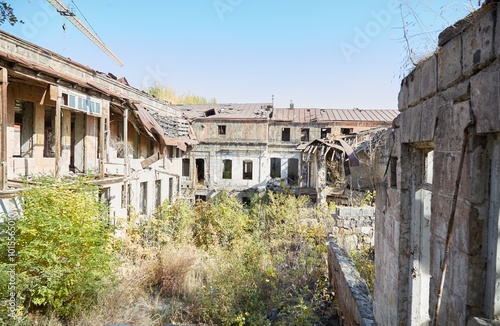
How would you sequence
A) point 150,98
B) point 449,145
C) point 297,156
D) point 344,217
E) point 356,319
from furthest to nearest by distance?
point 297,156, point 150,98, point 344,217, point 356,319, point 449,145

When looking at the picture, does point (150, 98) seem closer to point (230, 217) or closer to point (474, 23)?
point (230, 217)

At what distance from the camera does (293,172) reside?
26109 mm

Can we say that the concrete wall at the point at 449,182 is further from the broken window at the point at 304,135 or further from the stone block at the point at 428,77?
the broken window at the point at 304,135

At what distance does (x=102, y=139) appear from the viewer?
33.6 ft

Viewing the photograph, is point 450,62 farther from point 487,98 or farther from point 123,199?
point 123,199

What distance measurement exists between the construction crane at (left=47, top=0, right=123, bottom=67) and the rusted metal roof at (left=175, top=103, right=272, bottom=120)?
7564mm

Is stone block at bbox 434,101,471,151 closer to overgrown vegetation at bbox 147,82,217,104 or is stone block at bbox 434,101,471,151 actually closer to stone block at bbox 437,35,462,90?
stone block at bbox 437,35,462,90

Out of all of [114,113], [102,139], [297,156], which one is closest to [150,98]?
[114,113]

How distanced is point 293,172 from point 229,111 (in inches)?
293

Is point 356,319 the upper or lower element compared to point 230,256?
upper

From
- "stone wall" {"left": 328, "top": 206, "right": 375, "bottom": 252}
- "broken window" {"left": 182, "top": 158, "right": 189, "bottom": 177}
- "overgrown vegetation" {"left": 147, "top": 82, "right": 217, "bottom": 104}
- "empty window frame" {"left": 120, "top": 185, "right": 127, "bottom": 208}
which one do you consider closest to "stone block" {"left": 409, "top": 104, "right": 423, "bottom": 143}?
"stone wall" {"left": 328, "top": 206, "right": 375, "bottom": 252}

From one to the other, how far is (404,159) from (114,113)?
1240 cm

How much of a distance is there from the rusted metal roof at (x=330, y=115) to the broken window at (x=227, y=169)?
4945 mm

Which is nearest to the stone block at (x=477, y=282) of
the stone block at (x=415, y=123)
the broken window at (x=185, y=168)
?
the stone block at (x=415, y=123)
